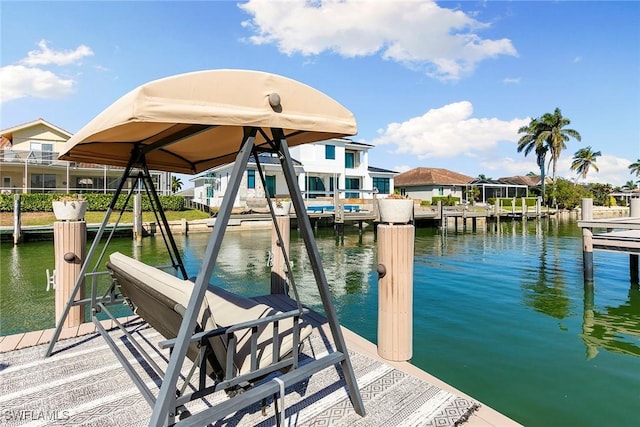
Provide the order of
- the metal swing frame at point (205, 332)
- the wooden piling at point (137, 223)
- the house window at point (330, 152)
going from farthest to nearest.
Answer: the house window at point (330, 152) < the wooden piling at point (137, 223) < the metal swing frame at point (205, 332)

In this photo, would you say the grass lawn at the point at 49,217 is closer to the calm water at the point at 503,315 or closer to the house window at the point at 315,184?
the calm water at the point at 503,315

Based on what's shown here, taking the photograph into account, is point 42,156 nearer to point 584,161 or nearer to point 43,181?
point 43,181

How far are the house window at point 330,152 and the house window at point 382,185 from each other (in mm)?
5749

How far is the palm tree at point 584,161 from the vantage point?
59.6 meters

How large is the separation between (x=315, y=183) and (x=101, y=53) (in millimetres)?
25285

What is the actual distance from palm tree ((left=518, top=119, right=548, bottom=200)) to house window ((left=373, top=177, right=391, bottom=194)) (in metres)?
27.3

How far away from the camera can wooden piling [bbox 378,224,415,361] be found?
3.27 metres

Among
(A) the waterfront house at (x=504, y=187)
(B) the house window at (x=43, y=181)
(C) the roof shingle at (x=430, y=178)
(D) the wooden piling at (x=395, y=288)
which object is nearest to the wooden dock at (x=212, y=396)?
(D) the wooden piling at (x=395, y=288)

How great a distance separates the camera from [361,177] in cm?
3388

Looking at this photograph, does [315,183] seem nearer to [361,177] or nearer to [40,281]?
[361,177]

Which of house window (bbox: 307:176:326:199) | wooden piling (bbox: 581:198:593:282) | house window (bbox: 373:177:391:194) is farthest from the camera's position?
house window (bbox: 373:177:391:194)

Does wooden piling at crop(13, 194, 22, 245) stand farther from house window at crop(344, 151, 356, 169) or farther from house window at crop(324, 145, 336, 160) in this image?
house window at crop(344, 151, 356, 169)

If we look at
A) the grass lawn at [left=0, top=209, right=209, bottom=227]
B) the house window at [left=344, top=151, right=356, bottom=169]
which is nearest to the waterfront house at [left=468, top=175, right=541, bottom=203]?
the house window at [left=344, top=151, right=356, bottom=169]

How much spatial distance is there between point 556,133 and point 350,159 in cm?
3336
